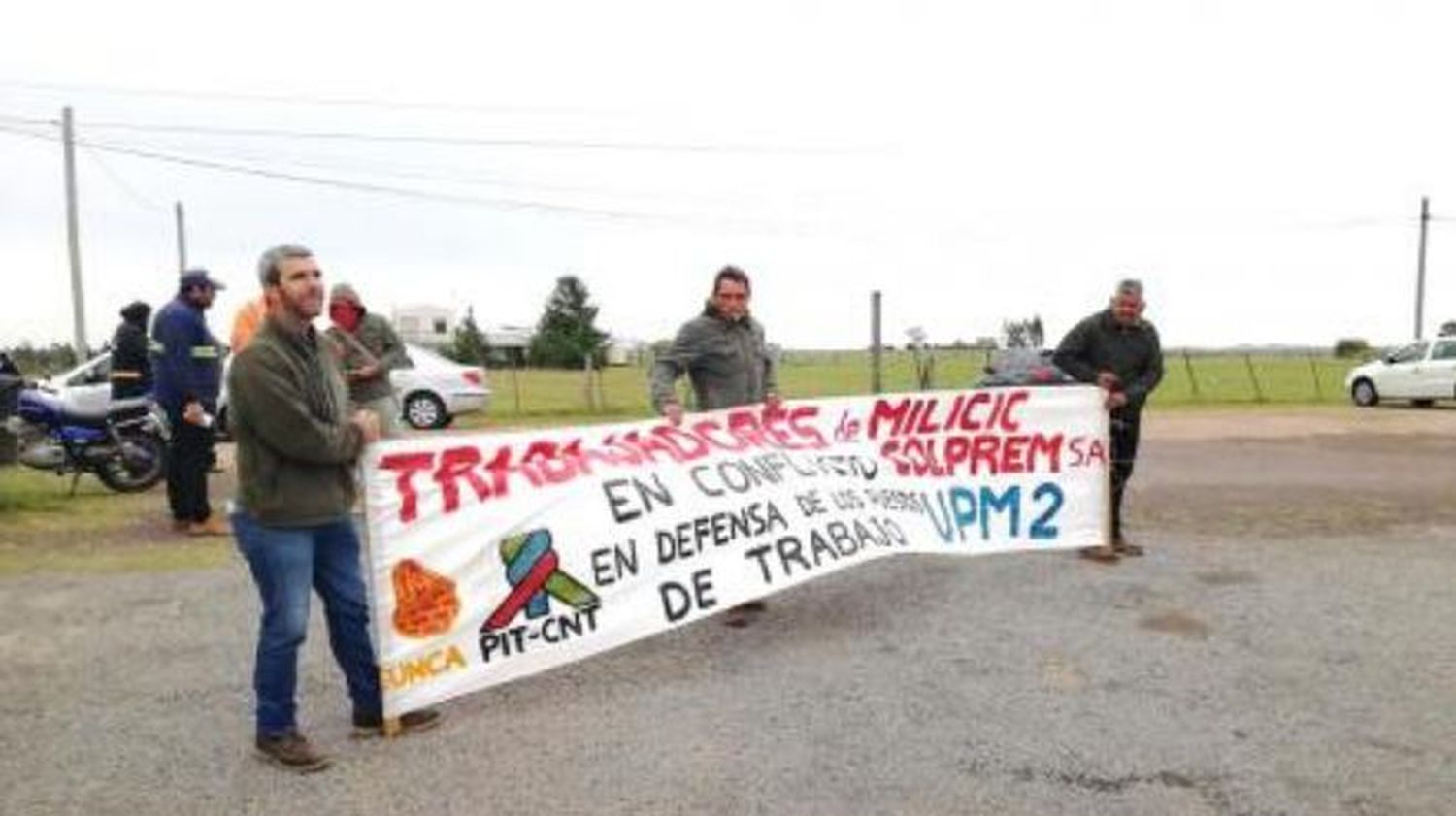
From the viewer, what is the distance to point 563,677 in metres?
6.08

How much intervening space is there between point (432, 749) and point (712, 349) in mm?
3019

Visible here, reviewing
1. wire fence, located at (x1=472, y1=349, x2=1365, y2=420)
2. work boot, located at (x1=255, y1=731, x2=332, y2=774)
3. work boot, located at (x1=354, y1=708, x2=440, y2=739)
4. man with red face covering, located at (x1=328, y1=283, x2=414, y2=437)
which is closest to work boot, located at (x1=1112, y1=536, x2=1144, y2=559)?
man with red face covering, located at (x1=328, y1=283, x2=414, y2=437)

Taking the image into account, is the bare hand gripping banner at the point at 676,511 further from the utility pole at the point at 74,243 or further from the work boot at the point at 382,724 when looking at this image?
the utility pole at the point at 74,243

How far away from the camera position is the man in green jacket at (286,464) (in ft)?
15.9

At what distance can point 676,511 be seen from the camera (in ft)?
22.0

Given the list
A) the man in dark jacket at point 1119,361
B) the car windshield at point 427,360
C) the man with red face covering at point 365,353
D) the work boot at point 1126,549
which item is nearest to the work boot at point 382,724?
the man with red face covering at point 365,353

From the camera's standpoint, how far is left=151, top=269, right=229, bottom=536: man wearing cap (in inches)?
381

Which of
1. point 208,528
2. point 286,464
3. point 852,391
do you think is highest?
point 286,464

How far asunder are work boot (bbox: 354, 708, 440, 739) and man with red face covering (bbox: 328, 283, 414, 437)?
3664 mm

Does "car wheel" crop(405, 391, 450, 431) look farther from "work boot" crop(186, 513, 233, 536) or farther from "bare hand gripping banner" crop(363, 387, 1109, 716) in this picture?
"bare hand gripping banner" crop(363, 387, 1109, 716)

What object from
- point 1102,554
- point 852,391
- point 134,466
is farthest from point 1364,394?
point 134,466

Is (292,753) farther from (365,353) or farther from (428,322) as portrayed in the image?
(428,322)

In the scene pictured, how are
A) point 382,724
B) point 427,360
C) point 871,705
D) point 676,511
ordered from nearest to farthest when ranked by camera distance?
point 382,724
point 871,705
point 676,511
point 427,360

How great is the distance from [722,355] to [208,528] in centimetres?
483
